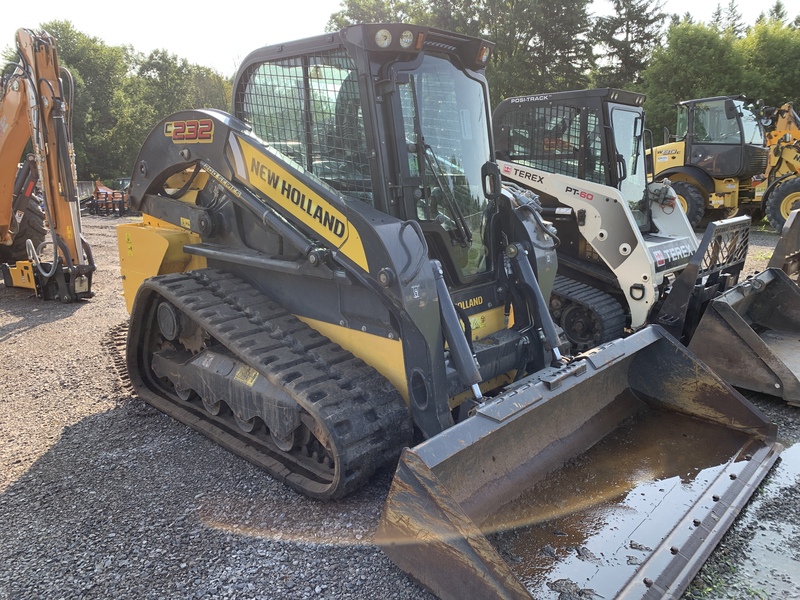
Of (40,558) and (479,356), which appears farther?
(479,356)

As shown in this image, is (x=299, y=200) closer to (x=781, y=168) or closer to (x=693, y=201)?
(x=693, y=201)

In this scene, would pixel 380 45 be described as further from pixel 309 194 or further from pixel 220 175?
pixel 220 175

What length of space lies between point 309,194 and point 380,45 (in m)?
0.84

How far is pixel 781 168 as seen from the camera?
12.4 m

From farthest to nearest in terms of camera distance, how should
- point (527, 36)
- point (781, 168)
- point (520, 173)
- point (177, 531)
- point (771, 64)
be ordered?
point (527, 36) < point (771, 64) < point (781, 168) < point (520, 173) < point (177, 531)

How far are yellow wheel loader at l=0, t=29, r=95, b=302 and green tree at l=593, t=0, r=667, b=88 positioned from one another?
86.1 feet

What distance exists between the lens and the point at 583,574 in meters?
2.37

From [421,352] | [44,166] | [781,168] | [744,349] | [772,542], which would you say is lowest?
[772,542]

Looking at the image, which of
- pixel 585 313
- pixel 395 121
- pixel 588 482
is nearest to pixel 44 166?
pixel 395 121

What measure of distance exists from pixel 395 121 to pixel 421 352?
4.03ft

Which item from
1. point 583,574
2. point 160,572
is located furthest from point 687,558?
point 160,572

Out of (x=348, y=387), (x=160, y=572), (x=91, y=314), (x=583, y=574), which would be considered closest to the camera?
(x=583, y=574)

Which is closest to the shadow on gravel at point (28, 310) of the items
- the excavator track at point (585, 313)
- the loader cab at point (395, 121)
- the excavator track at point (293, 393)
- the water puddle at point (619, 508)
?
the excavator track at point (293, 393)

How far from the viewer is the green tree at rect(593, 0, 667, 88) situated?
94.0 feet
